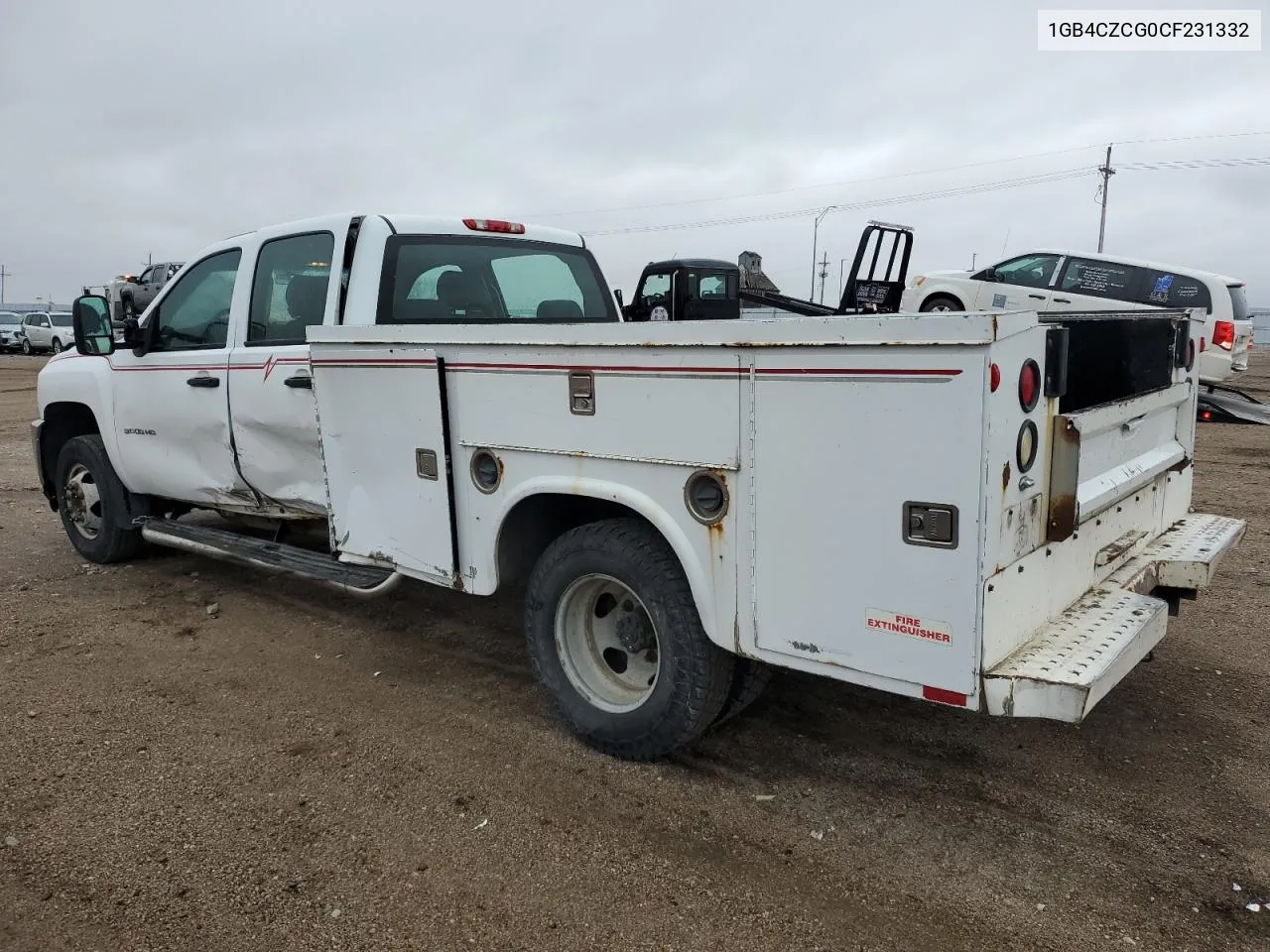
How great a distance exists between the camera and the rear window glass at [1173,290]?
41.0ft

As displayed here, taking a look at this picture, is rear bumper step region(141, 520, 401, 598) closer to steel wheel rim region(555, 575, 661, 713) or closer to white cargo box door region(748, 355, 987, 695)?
steel wheel rim region(555, 575, 661, 713)

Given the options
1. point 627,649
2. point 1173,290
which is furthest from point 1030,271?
point 627,649

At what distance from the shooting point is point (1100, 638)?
9.67ft

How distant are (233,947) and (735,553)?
1804mm

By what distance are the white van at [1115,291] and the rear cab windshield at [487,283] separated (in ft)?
27.8

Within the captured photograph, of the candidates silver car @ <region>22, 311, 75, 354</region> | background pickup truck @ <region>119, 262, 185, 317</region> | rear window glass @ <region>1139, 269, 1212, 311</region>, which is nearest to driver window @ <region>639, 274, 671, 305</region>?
rear window glass @ <region>1139, 269, 1212, 311</region>

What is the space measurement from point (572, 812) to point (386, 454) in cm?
170

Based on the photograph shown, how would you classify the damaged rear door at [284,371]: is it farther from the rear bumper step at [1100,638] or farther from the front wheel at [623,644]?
the rear bumper step at [1100,638]

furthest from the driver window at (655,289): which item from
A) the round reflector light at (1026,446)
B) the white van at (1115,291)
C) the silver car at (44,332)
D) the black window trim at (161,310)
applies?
the silver car at (44,332)

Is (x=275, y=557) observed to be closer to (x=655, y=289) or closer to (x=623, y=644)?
(x=623, y=644)

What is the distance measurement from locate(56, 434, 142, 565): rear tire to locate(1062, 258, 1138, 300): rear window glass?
12.1m

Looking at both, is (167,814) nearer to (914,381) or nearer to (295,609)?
(295,609)

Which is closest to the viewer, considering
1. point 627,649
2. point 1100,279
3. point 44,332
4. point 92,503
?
point 627,649

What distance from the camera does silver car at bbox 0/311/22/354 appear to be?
34.6 metres
